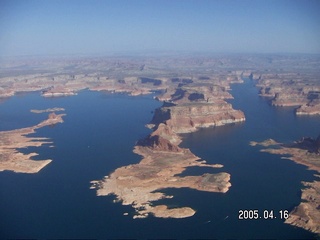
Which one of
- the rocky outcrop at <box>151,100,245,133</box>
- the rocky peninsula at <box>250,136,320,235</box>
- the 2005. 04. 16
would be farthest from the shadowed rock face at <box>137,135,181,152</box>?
the 2005. 04. 16

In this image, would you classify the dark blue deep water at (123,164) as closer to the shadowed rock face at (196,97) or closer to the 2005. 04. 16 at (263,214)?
the 2005. 04. 16 at (263,214)

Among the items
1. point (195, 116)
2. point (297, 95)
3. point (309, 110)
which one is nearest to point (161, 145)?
point (195, 116)

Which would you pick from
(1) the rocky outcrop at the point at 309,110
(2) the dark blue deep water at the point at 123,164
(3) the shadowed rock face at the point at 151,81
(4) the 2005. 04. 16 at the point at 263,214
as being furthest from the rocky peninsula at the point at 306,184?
(3) the shadowed rock face at the point at 151,81

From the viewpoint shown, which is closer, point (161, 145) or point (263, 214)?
point (263, 214)

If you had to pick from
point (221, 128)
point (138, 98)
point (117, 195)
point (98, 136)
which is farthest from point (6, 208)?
point (138, 98)

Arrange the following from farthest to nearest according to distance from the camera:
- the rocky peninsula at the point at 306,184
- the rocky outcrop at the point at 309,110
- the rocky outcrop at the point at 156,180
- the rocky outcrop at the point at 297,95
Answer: the rocky outcrop at the point at 297,95 < the rocky outcrop at the point at 309,110 < the rocky outcrop at the point at 156,180 < the rocky peninsula at the point at 306,184

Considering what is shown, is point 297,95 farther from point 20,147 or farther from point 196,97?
point 20,147
